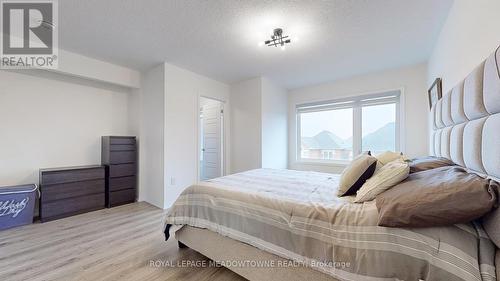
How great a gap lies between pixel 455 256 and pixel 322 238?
0.54m

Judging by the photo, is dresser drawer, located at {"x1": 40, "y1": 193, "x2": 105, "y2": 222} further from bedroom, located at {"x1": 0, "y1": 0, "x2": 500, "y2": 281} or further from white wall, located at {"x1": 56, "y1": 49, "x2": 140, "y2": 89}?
white wall, located at {"x1": 56, "y1": 49, "x2": 140, "y2": 89}

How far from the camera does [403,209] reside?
2.93ft

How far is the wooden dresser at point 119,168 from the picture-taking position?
3271 millimetres

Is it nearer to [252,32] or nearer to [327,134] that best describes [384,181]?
[252,32]

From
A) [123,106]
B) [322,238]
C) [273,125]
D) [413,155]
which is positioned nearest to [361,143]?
[413,155]

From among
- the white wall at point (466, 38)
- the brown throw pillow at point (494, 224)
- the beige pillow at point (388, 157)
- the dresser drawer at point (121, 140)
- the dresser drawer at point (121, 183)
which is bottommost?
the dresser drawer at point (121, 183)

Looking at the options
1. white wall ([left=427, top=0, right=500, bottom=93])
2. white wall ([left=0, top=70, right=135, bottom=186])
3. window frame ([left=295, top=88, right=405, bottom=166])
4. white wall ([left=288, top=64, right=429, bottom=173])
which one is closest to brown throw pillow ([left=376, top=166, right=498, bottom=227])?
white wall ([left=427, top=0, right=500, bottom=93])

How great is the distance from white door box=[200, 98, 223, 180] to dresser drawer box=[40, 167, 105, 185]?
211 cm

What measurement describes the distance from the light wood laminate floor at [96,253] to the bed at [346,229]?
8.7 inches

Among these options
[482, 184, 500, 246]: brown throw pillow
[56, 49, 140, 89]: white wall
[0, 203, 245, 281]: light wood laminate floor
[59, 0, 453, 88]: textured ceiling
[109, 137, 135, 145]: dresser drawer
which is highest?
[59, 0, 453, 88]: textured ceiling

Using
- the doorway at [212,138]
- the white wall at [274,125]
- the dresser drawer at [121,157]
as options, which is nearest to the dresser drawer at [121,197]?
the dresser drawer at [121,157]

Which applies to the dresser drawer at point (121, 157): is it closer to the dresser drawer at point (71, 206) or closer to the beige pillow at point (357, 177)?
the dresser drawer at point (71, 206)

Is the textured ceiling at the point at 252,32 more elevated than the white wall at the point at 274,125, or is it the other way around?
the textured ceiling at the point at 252,32

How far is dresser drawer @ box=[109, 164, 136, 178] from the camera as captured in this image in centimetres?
329
